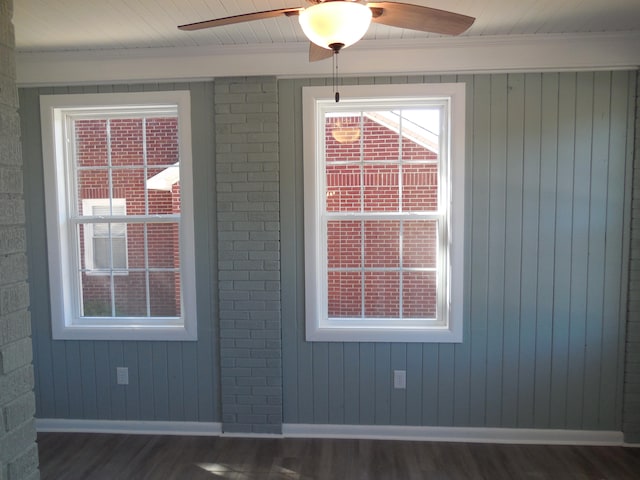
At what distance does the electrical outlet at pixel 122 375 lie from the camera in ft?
9.50

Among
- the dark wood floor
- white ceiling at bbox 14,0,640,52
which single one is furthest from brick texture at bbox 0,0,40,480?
the dark wood floor

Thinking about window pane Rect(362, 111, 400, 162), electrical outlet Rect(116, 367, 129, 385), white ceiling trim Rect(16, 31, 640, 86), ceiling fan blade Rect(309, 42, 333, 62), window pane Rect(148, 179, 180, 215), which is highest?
white ceiling trim Rect(16, 31, 640, 86)

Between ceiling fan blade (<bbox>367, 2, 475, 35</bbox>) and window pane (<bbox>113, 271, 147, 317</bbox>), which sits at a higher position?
ceiling fan blade (<bbox>367, 2, 475, 35</bbox>)

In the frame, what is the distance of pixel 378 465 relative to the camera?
248 cm

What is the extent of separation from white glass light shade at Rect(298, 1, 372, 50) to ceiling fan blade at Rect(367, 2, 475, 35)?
0.11m

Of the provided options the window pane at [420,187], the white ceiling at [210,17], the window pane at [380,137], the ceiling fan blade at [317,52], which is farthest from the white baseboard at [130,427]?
the white ceiling at [210,17]

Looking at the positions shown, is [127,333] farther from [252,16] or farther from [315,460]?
[252,16]

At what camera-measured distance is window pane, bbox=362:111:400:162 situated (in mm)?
2785

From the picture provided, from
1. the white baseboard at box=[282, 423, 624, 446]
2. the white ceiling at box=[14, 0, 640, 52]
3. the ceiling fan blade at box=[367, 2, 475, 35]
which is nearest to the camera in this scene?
the ceiling fan blade at box=[367, 2, 475, 35]

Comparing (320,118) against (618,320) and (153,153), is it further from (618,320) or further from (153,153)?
(618,320)

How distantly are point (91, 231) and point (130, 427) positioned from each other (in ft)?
4.85

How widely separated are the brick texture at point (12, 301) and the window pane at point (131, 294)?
4.29 ft

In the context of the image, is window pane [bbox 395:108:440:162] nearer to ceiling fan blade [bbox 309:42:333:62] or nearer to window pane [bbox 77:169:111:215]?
ceiling fan blade [bbox 309:42:333:62]

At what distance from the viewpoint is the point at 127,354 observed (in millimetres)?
2893
